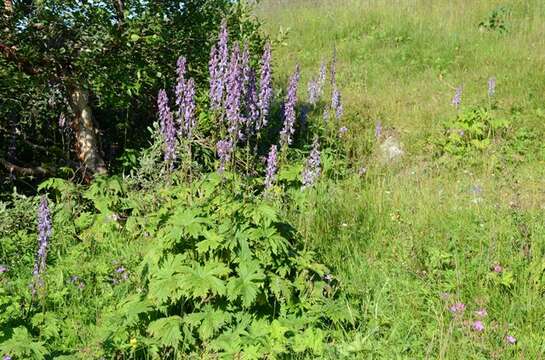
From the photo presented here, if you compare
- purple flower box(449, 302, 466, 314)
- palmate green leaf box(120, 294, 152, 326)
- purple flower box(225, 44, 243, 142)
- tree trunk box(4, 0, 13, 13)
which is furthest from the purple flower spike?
purple flower box(449, 302, 466, 314)

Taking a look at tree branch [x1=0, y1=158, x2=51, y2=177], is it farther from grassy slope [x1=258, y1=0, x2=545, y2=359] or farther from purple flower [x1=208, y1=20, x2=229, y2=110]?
grassy slope [x1=258, y1=0, x2=545, y2=359]

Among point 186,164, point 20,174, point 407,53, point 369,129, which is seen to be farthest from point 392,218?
point 407,53

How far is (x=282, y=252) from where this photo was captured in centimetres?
316

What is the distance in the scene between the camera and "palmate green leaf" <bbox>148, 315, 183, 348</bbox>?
2701 mm

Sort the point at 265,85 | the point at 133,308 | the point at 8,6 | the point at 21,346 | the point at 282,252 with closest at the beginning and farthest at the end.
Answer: the point at 21,346 < the point at 133,308 < the point at 282,252 < the point at 265,85 < the point at 8,6

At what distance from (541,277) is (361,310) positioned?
1.21m

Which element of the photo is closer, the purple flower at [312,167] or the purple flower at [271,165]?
the purple flower at [271,165]

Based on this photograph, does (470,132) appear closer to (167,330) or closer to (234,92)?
(234,92)

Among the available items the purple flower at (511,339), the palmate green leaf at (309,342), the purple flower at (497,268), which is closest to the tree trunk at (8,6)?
the palmate green leaf at (309,342)

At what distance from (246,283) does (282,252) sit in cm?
45

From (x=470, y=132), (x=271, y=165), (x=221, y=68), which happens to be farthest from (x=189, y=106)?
(x=470, y=132)

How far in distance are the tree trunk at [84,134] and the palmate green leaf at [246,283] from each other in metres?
3.33

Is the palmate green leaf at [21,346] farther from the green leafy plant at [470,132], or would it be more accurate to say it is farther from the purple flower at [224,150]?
the green leafy plant at [470,132]

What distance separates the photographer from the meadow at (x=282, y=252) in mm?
2791
